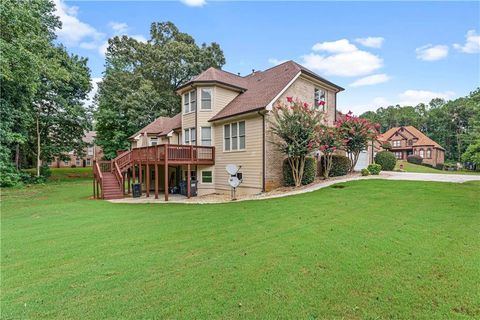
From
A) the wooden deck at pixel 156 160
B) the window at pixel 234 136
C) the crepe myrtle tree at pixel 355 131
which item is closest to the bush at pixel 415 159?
the crepe myrtle tree at pixel 355 131

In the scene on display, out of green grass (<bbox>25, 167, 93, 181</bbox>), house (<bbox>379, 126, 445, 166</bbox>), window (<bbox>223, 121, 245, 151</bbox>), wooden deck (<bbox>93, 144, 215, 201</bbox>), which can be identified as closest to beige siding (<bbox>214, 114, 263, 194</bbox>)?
window (<bbox>223, 121, 245, 151</bbox>)

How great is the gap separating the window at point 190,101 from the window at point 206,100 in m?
0.60

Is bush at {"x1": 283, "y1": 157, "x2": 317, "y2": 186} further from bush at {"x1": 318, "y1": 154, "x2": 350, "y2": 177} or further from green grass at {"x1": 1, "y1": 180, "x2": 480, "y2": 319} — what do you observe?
green grass at {"x1": 1, "y1": 180, "x2": 480, "y2": 319}

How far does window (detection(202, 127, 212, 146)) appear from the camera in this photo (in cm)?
1733

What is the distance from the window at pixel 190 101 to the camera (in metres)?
17.6

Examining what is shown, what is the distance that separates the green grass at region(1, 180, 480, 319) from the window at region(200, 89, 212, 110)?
1051cm

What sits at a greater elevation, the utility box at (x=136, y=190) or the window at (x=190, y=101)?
the window at (x=190, y=101)

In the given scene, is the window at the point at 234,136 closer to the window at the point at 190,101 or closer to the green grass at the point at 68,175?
the window at the point at 190,101

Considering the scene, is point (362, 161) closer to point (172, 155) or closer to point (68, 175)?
point (172, 155)

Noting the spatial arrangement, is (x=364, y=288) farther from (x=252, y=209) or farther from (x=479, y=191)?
(x=479, y=191)

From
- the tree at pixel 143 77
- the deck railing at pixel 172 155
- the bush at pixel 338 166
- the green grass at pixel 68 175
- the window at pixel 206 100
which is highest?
the tree at pixel 143 77

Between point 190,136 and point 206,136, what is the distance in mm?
1537

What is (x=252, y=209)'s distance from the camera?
9.27m

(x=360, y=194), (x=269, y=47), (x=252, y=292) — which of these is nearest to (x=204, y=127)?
(x=269, y=47)
